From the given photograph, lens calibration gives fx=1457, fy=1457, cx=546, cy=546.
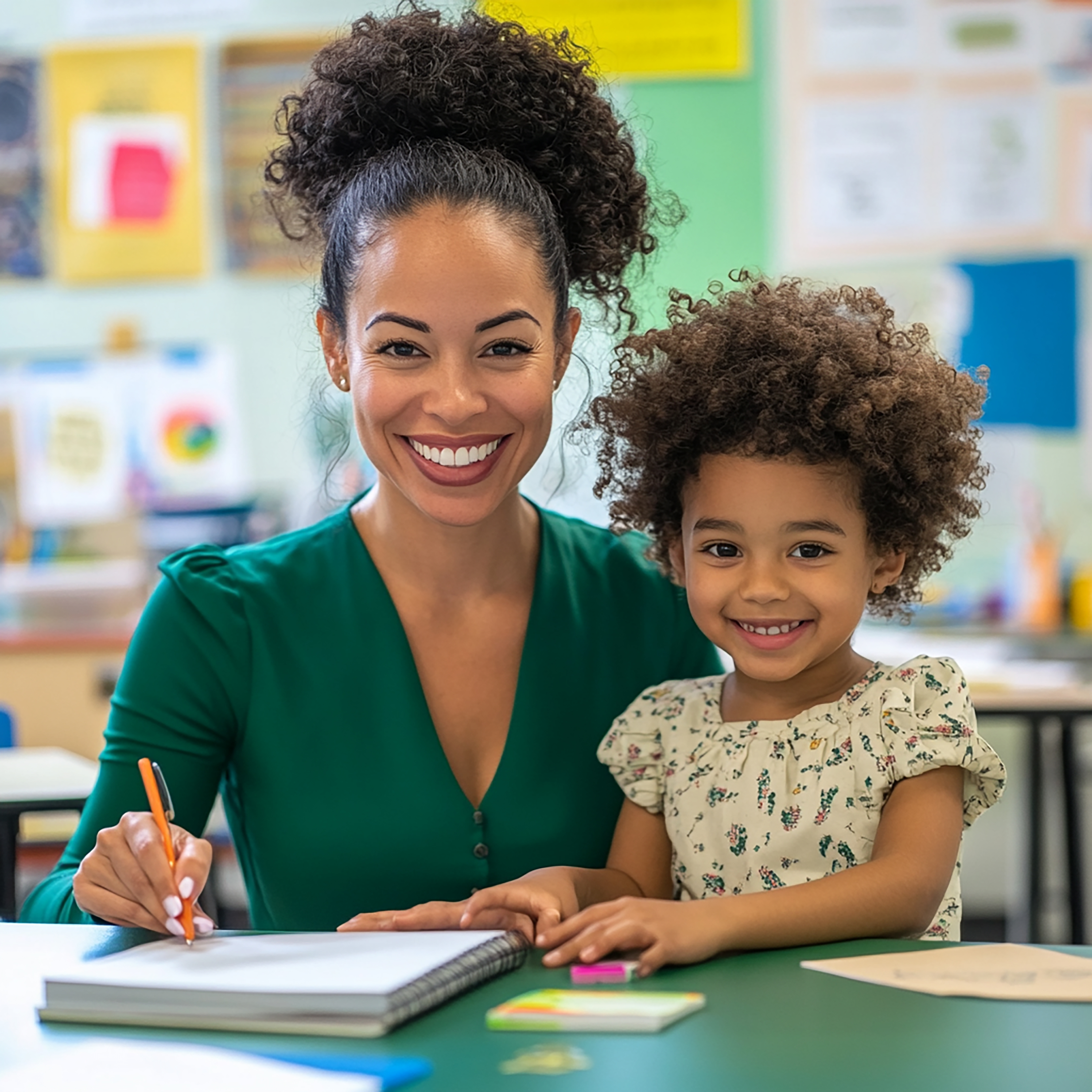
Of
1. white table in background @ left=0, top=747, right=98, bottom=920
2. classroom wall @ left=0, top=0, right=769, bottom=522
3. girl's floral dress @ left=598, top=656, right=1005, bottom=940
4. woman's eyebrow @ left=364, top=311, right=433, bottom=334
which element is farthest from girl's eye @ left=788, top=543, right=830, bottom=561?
classroom wall @ left=0, top=0, right=769, bottom=522

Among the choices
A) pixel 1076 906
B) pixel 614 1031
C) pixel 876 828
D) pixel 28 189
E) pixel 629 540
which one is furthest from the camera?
pixel 28 189

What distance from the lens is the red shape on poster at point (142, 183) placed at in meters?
4.04

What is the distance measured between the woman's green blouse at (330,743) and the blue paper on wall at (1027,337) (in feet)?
7.96

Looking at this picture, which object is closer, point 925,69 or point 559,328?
point 559,328

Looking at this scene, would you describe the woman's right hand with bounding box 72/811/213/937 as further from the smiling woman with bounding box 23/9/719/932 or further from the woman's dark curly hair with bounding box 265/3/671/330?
the woman's dark curly hair with bounding box 265/3/671/330

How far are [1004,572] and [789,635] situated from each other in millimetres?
2532

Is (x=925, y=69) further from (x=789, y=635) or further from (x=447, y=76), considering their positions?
(x=789, y=635)

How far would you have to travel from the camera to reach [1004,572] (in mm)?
3684

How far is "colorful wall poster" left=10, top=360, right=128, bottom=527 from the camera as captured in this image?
407cm

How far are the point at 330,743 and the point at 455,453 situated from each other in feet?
1.06

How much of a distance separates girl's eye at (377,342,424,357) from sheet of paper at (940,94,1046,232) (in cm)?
266

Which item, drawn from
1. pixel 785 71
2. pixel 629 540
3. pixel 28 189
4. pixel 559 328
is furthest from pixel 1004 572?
pixel 28 189

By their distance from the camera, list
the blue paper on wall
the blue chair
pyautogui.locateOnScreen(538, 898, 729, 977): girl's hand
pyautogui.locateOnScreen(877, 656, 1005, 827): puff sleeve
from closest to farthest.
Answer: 1. pyautogui.locateOnScreen(538, 898, 729, 977): girl's hand
2. pyautogui.locateOnScreen(877, 656, 1005, 827): puff sleeve
3. the blue chair
4. the blue paper on wall

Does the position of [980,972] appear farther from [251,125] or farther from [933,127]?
[251,125]
